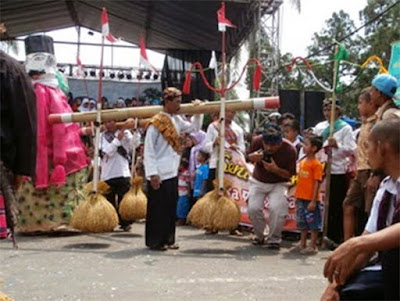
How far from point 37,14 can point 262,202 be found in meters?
15.8

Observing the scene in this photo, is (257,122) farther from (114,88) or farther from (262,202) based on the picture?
(262,202)

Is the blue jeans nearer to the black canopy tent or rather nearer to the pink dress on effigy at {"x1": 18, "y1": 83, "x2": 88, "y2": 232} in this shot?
the pink dress on effigy at {"x1": 18, "y1": 83, "x2": 88, "y2": 232}

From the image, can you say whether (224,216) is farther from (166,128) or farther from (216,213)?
(166,128)

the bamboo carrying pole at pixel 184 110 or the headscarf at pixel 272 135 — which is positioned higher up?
the bamboo carrying pole at pixel 184 110

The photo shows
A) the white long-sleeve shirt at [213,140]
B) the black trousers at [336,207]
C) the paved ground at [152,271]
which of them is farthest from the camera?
the white long-sleeve shirt at [213,140]

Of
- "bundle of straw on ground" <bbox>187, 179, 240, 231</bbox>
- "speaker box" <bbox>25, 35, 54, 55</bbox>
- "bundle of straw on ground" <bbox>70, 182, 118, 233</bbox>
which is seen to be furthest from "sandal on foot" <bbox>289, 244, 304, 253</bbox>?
"speaker box" <bbox>25, 35, 54, 55</bbox>

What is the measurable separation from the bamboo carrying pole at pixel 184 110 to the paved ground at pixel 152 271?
1.41m

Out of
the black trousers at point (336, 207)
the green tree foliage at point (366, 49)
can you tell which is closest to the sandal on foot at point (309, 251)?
the black trousers at point (336, 207)

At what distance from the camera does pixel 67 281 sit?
175 inches

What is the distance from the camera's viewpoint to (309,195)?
6.07m

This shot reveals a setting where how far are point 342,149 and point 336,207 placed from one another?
0.70 meters

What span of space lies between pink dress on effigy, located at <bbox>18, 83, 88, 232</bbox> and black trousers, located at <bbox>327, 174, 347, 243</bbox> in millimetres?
2956

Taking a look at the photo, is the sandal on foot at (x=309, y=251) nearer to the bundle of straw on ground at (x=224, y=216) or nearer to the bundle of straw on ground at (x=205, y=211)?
the bundle of straw on ground at (x=224, y=216)

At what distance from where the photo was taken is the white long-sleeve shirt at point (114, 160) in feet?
24.8
